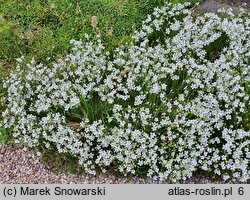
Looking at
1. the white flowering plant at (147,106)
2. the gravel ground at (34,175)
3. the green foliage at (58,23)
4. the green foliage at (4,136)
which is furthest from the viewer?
the green foliage at (58,23)

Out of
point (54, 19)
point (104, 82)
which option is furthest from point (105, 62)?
point (54, 19)

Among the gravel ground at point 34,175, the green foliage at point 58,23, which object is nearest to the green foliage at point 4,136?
the gravel ground at point 34,175

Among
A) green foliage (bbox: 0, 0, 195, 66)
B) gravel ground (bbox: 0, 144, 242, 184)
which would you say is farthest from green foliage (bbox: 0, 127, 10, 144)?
green foliage (bbox: 0, 0, 195, 66)

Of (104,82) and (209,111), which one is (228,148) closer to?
(209,111)

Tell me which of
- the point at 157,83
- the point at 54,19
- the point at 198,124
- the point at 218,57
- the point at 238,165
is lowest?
the point at 238,165

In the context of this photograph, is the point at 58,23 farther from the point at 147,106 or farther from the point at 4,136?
the point at 147,106

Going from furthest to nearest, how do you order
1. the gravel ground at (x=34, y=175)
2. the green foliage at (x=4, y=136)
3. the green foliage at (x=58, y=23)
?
the green foliage at (x=58, y=23)
the green foliage at (x=4, y=136)
the gravel ground at (x=34, y=175)

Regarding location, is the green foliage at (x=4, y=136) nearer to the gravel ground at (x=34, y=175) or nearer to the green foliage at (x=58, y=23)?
the gravel ground at (x=34, y=175)

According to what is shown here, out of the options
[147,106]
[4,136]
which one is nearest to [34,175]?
[4,136]
